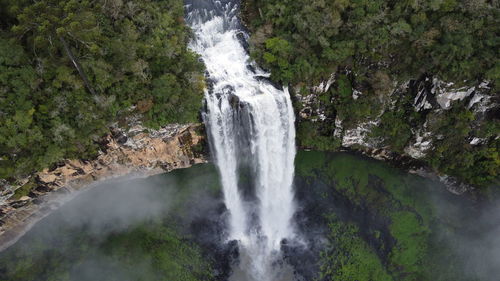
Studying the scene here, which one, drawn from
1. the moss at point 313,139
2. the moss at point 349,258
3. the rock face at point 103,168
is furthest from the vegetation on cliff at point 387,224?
the rock face at point 103,168

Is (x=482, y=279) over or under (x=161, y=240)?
under

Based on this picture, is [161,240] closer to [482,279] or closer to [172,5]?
[172,5]

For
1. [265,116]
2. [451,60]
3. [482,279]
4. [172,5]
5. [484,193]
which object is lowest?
[482,279]

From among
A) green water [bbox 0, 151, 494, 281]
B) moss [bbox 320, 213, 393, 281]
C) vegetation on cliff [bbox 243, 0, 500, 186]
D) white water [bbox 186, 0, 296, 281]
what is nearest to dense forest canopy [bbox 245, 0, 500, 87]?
vegetation on cliff [bbox 243, 0, 500, 186]

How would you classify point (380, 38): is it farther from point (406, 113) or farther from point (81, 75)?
point (81, 75)

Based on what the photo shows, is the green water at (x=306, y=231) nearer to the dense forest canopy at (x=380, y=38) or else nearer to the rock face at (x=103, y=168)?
the rock face at (x=103, y=168)

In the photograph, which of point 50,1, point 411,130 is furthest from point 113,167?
point 411,130
